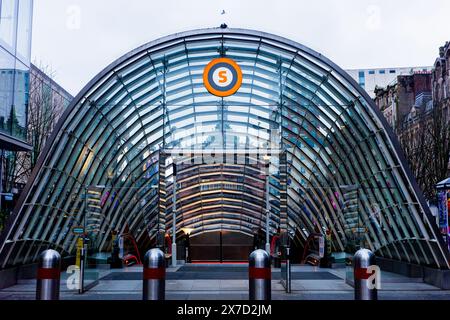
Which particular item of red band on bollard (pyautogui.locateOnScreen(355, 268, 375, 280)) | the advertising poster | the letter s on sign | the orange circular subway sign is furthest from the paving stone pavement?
the letter s on sign

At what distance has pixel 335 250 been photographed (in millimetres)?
20281

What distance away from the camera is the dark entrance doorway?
30094 millimetres

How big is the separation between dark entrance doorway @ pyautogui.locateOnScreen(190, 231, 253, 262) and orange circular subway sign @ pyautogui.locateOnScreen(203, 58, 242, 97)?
13.8m

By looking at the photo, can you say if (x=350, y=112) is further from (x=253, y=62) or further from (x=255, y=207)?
(x=255, y=207)

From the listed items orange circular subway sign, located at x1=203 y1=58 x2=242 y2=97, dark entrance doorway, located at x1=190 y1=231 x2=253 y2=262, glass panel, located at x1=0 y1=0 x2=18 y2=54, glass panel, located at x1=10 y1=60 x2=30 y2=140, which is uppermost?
glass panel, located at x1=0 y1=0 x2=18 y2=54

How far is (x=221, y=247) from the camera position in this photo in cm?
3011

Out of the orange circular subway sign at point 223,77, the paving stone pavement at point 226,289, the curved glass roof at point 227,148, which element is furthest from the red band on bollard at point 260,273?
the orange circular subway sign at point 223,77

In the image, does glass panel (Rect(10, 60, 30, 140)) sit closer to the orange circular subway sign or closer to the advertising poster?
the orange circular subway sign

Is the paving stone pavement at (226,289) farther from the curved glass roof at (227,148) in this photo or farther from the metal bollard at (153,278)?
the metal bollard at (153,278)

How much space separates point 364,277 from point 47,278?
6.28m

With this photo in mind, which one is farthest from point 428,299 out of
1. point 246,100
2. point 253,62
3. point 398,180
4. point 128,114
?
point 128,114

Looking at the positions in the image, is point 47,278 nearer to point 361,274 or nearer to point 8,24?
point 361,274

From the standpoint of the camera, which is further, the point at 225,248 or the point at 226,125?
the point at 225,248
